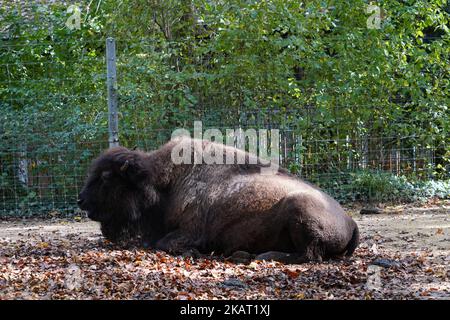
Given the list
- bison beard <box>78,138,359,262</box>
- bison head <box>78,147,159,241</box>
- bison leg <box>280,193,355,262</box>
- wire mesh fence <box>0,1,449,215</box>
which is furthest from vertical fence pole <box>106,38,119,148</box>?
bison leg <box>280,193,355,262</box>

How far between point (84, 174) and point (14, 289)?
622cm

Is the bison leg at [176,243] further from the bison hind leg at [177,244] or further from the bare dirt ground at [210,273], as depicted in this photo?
the bare dirt ground at [210,273]

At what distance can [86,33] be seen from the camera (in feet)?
46.0

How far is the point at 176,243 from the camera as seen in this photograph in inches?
324

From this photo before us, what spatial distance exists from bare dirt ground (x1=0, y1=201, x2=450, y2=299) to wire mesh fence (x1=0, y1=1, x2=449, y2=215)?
2.91 meters

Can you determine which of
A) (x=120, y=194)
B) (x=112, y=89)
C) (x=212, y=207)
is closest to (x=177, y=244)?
(x=212, y=207)

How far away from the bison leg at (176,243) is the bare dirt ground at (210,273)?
0.54 ft

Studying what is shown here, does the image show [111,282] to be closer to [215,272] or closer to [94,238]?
[215,272]

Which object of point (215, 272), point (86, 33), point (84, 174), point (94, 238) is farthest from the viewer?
point (86, 33)

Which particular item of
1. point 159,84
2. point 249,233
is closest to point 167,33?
point 159,84

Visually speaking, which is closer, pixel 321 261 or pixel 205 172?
pixel 321 261

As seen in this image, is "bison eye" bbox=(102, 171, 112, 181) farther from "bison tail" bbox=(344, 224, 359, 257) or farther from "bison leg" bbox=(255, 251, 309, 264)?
"bison tail" bbox=(344, 224, 359, 257)

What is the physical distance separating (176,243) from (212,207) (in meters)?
0.55

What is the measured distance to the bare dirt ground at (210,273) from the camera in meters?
6.10
